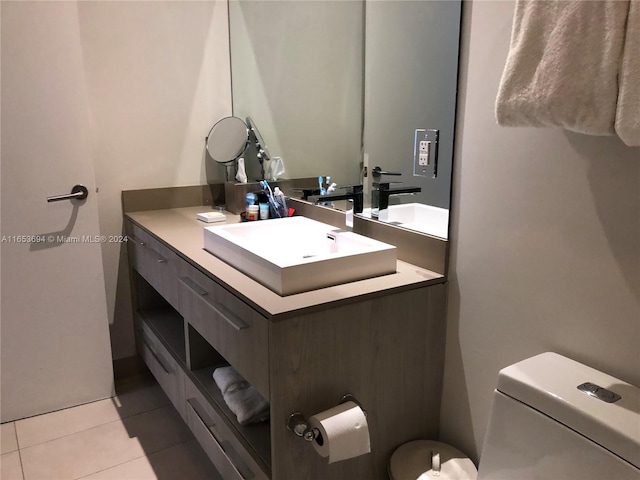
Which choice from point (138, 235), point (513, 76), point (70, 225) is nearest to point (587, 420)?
point (513, 76)

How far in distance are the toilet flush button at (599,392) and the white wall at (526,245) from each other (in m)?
0.08

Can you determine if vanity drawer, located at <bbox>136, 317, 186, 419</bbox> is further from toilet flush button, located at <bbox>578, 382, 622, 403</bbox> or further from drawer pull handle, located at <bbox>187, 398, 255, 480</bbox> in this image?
toilet flush button, located at <bbox>578, 382, 622, 403</bbox>

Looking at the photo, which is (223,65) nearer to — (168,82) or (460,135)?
(168,82)

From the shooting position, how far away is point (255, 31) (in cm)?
237

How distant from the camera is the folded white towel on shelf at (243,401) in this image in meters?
1.54

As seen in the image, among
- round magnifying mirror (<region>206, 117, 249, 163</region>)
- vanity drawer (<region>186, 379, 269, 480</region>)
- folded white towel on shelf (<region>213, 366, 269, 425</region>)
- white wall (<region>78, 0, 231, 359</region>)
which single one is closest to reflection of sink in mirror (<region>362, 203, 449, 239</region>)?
folded white towel on shelf (<region>213, 366, 269, 425</region>)

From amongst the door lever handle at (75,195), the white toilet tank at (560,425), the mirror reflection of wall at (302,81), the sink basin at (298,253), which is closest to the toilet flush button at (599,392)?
the white toilet tank at (560,425)

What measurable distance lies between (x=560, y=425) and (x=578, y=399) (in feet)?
0.21

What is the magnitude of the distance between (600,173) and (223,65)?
6.12ft

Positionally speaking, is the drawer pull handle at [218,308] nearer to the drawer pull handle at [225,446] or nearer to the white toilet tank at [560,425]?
the drawer pull handle at [225,446]

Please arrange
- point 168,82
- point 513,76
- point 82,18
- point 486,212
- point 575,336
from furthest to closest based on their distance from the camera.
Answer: point 168,82 < point 82,18 < point 486,212 < point 575,336 < point 513,76

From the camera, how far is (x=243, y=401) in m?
1.57

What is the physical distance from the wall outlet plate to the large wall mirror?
18mm

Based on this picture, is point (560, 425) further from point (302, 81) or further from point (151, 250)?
point (302, 81)
